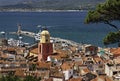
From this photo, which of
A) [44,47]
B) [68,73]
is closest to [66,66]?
[68,73]

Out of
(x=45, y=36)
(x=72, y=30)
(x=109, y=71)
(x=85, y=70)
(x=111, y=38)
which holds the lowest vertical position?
(x=72, y=30)

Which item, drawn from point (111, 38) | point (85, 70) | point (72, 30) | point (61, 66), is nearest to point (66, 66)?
point (61, 66)

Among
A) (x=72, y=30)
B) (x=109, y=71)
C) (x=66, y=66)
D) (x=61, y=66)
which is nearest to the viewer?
(x=109, y=71)

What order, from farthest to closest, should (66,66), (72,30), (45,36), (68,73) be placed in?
(72,30) < (45,36) < (66,66) < (68,73)

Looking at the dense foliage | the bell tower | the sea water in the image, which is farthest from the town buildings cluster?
the sea water

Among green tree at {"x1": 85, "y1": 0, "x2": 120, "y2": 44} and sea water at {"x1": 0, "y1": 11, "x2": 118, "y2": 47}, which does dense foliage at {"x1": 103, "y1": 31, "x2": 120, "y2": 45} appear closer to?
green tree at {"x1": 85, "y1": 0, "x2": 120, "y2": 44}

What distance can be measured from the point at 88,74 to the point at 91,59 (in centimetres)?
802

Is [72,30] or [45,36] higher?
[45,36]

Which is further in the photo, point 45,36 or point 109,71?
point 45,36

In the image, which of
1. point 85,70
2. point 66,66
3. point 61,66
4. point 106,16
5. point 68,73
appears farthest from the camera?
point 61,66

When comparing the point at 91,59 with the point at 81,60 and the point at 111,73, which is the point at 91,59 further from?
the point at 111,73

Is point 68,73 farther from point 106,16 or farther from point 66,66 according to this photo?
point 106,16

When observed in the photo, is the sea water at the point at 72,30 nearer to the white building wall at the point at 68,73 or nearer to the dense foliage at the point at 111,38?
the white building wall at the point at 68,73

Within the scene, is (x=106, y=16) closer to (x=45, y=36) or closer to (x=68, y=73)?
(x=68, y=73)
